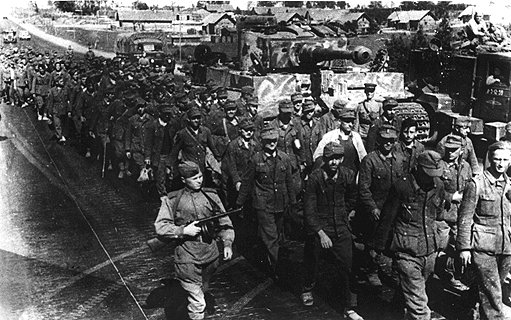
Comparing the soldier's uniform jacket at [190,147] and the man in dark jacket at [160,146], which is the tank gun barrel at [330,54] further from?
the soldier's uniform jacket at [190,147]

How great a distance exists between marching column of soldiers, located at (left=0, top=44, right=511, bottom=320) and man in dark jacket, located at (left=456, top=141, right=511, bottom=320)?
0.01 metres

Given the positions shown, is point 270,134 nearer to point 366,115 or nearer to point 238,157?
point 238,157

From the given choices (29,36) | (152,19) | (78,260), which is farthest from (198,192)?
(29,36)

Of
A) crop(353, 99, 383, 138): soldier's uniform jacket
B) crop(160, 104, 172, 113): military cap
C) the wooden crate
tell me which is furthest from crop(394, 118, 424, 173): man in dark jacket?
the wooden crate

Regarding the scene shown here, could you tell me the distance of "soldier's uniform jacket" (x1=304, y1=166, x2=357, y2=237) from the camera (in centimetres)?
640

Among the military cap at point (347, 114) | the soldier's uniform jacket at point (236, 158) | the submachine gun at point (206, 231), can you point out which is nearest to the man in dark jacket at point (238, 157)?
the soldier's uniform jacket at point (236, 158)

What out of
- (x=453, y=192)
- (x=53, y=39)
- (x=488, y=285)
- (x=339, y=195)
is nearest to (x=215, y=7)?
(x=53, y=39)

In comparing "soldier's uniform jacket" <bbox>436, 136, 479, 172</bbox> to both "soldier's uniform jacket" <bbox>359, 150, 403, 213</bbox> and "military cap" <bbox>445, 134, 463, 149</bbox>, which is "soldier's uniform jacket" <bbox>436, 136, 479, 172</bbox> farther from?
"soldier's uniform jacket" <bbox>359, 150, 403, 213</bbox>

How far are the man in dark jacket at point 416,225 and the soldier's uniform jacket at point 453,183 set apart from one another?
1143 mm

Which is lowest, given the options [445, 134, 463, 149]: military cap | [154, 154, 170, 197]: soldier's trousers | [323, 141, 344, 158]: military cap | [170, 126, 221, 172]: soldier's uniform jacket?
[154, 154, 170, 197]: soldier's trousers

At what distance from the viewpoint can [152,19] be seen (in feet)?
152

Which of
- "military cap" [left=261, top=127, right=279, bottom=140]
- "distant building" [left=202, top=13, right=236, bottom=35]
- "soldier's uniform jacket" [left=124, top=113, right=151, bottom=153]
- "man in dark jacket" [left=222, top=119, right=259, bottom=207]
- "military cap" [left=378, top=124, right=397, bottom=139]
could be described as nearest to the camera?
"military cap" [left=378, top=124, right=397, bottom=139]

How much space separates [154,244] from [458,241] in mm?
2775

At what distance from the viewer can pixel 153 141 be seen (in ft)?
35.9
